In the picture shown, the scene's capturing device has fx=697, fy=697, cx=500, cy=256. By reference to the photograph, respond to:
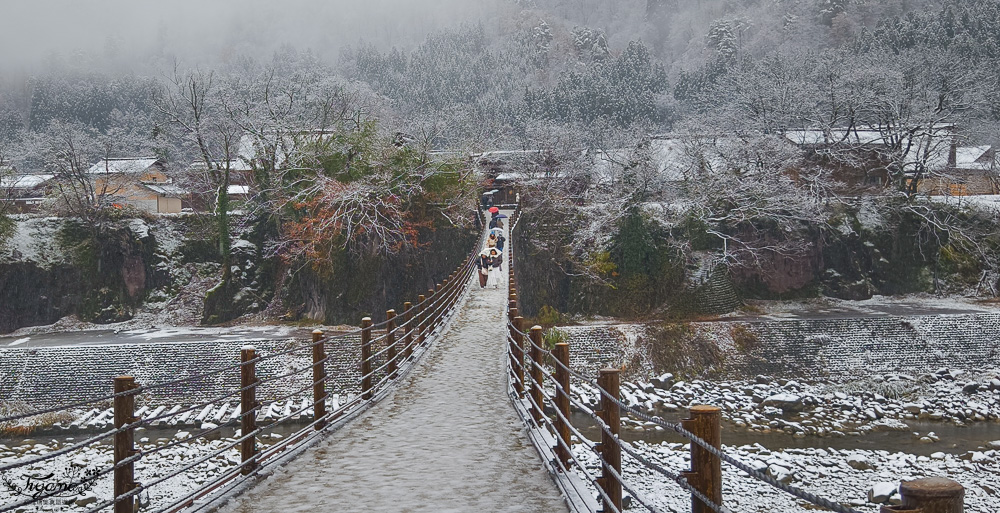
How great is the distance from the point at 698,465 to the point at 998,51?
130ft

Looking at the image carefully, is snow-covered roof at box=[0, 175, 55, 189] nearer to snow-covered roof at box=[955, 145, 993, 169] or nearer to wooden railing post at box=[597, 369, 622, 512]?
wooden railing post at box=[597, 369, 622, 512]

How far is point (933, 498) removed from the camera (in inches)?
56.5

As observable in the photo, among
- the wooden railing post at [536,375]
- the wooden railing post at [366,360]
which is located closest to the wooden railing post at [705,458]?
the wooden railing post at [536,375]

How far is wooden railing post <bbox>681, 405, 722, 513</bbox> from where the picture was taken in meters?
2.27

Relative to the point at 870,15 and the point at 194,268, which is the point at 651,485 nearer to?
the point at 194,268

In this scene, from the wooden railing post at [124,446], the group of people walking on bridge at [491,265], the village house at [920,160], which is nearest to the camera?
the wooden railing post at [124,446]

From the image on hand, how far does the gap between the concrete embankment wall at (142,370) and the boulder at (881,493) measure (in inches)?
456

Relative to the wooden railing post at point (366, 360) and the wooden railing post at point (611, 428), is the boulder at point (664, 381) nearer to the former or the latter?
the wooden railing post at point (366, 360)

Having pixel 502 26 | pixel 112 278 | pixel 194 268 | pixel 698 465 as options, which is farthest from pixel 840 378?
pixel 502 26

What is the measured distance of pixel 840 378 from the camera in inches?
712

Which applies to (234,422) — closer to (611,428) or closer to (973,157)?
(611,428)

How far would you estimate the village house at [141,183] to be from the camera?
3084 cm

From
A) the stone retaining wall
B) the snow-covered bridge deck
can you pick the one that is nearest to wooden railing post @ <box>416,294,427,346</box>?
the snow-covered bridge deck

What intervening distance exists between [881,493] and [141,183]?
106 ft
